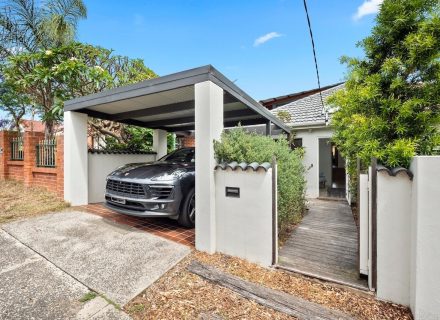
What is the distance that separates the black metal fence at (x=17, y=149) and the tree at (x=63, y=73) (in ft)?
3.35

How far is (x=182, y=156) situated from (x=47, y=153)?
4.82 meters

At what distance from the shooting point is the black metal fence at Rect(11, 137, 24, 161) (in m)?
8.41

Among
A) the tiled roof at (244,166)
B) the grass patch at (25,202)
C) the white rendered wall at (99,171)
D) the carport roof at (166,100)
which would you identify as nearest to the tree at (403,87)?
the tiled roof at (244,166)

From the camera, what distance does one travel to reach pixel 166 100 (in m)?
4.80

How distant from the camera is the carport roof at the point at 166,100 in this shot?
3.67m

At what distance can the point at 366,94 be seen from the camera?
9.24 ft

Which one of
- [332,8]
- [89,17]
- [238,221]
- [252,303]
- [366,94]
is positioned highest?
[89,17]

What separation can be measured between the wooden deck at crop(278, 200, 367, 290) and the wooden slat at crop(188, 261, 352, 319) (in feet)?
1.88

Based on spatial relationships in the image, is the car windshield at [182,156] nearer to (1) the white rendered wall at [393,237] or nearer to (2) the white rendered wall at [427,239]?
(1) the white rendered wall at [393,237]

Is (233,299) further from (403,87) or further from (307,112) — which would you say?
(307,112)

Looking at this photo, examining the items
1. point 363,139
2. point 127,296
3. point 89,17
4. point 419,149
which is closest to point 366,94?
point 363,139

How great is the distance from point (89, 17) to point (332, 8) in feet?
30.0

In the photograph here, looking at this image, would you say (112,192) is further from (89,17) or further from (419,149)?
(89,17)

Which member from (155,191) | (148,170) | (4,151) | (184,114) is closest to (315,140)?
(184,114)
